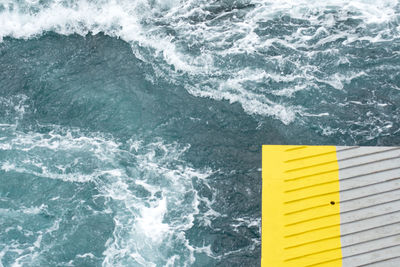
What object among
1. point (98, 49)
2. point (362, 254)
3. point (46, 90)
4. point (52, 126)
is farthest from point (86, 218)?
point (362, 254)

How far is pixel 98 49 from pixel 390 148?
Answer: 2731 centimetres

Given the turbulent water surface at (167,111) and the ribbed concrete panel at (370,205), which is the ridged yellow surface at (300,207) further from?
the turbulent water surface at (167,111)

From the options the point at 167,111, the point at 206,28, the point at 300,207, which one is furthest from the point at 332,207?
the point at 206,28

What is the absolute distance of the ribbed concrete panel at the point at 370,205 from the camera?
3234 centimetres

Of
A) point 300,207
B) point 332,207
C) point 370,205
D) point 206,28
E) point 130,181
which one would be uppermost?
point 206,28

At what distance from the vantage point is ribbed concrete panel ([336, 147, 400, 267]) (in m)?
32.3

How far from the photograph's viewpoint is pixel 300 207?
34.4 metres

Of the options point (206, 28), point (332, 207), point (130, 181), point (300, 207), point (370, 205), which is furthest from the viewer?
point (206, 28)

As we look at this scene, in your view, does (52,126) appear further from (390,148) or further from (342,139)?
(390,148)

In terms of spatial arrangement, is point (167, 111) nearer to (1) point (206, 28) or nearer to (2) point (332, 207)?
(1) point (206, 28)

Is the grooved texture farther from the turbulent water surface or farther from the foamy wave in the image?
the foamy wave

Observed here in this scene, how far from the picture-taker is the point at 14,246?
1389 inches

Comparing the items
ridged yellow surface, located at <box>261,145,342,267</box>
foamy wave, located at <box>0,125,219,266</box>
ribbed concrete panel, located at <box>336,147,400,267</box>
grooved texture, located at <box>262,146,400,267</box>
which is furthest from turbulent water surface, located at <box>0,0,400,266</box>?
ribbed concrete panel, located at <box>336,147,400,267</box>

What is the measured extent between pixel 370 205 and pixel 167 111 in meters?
18.0
